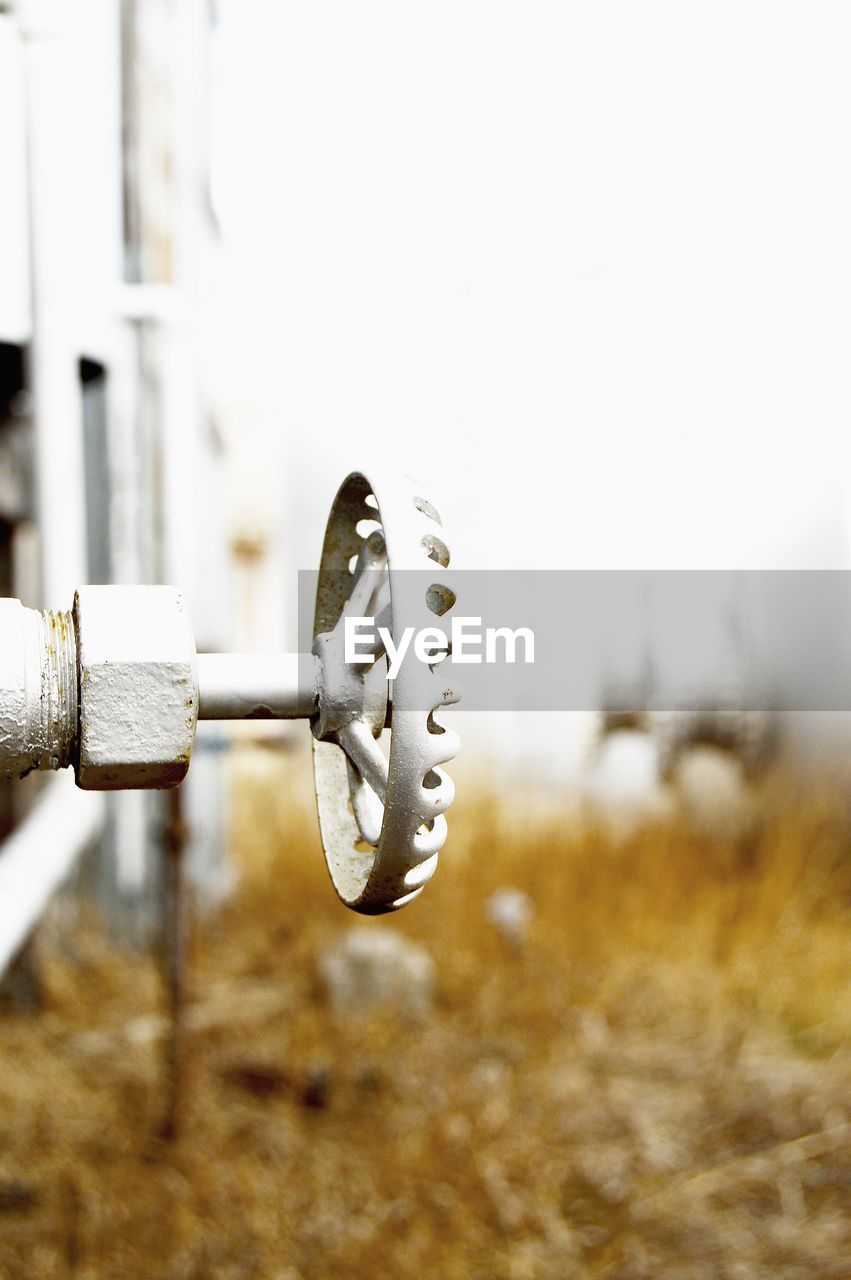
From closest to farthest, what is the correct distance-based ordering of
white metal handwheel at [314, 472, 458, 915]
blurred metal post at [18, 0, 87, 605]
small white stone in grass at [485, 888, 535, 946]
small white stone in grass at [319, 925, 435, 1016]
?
white metal handwheel at [314, 472, 458, 915] < blurred metal post at [18, 0, 87, 605] < small white stone in grass at [319, 925, 435, 1016] < small white stone in grass at [485, 888, 535, 946]

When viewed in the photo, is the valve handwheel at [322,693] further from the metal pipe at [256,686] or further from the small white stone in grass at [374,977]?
the small white stone in grass at [374,977]

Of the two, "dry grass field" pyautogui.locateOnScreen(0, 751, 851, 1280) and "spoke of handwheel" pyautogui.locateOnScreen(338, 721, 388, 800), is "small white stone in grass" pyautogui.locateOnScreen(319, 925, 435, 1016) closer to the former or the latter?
"dry grass field" pyautogui.locateOnScreen(0, 751, 851, 1280)

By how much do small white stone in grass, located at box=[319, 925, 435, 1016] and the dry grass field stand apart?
0.04 meters

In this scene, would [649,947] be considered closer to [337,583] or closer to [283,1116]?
[283,1116]

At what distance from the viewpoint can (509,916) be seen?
7.43 ft

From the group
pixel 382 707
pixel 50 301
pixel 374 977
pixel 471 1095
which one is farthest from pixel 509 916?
pixel 382 707

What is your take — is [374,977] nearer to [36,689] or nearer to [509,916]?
[509,916]

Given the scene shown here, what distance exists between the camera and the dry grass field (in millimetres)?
1404

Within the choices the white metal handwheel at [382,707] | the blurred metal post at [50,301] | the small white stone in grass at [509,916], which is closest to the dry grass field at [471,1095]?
the small white stone in grass at [509,916]

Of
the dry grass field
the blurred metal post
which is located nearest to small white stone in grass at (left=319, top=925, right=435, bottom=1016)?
the dry grass field

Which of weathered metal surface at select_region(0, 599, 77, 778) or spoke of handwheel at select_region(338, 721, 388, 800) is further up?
weathered metal surface at select_region(0, 599, 77, 778)

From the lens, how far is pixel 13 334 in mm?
912

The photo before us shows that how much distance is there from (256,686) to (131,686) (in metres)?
0.05

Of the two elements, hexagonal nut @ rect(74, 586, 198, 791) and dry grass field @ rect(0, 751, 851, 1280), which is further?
dry grass field @ rect(0, 751, 851, 1280)
